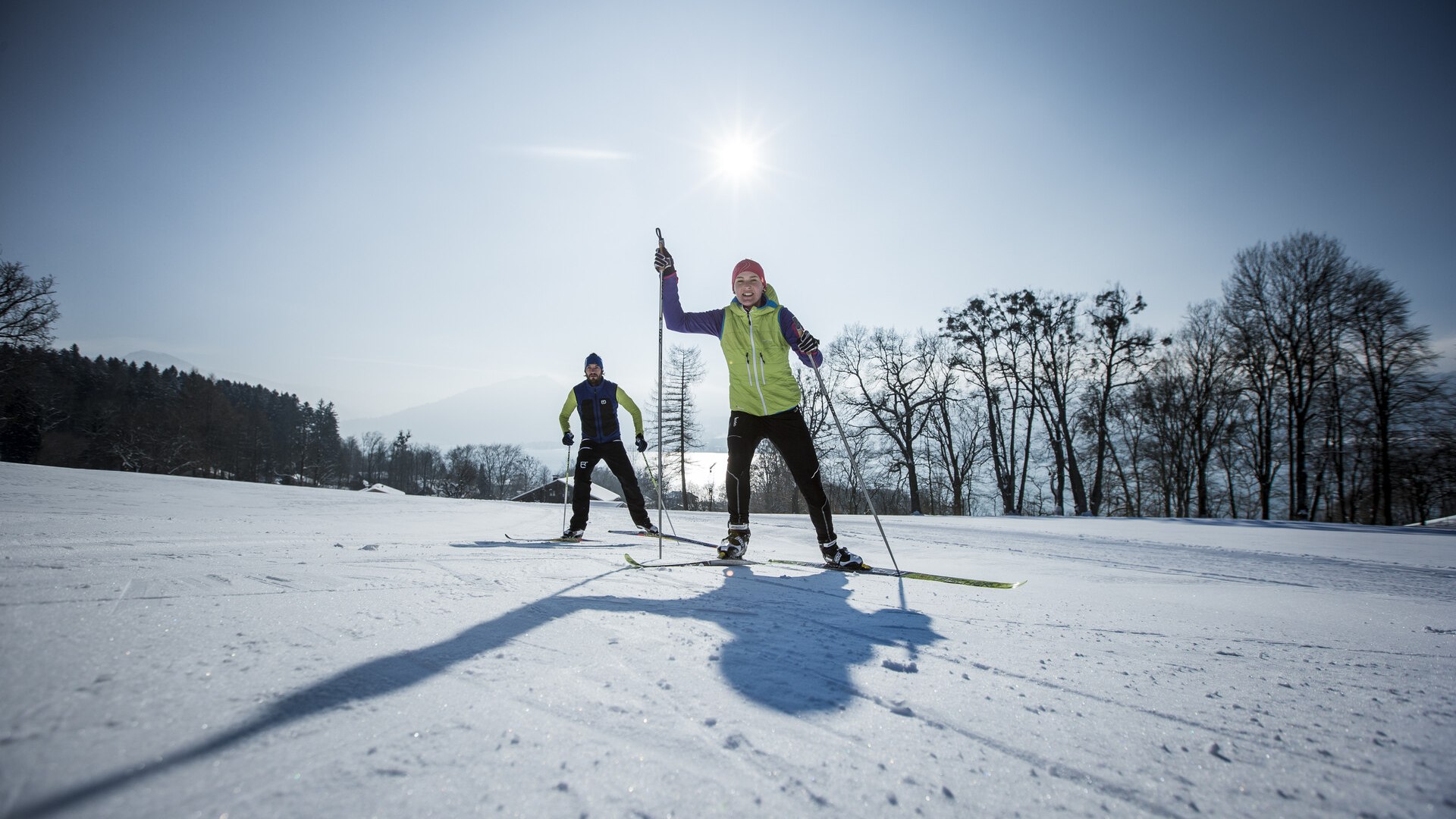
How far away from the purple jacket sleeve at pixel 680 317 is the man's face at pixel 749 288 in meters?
0.27

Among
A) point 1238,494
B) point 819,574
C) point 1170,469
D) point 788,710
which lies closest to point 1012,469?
point 1170,469

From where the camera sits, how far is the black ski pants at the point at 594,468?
5578mm

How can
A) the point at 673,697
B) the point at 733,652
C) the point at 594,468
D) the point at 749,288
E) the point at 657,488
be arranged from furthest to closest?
the point at 594,468, the point at 657,488, the point at 749,288, the point at 733,652, the point at 673,697

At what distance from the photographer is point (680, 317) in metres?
4.24

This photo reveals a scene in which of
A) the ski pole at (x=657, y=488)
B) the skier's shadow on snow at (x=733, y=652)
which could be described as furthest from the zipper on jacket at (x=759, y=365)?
the skier's shadow on snow at (x=733, y=652)

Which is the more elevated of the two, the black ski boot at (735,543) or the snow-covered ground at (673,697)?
the snow-covered ground at (673,697)

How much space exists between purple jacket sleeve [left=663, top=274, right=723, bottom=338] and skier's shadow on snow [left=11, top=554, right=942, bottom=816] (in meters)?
2.27

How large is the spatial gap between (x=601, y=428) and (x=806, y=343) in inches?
126

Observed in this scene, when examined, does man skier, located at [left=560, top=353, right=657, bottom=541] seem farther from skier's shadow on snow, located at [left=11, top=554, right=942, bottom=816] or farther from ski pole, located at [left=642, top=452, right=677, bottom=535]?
skier's shadow on snow, located at [left=11, top=554, right=942, bottom=816]

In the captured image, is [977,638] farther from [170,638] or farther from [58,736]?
[170,638]

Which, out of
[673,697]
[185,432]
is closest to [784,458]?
[673,697]

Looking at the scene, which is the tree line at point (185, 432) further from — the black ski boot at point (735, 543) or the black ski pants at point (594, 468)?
the black ski boot at point (735, 543)

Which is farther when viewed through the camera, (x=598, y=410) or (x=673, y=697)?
(x=598, y=410)

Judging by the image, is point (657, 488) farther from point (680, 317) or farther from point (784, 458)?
point (680, 317)
